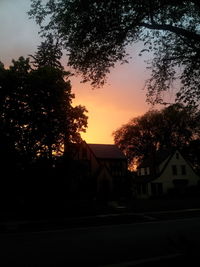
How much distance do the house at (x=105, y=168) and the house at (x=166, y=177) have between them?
4875 mm

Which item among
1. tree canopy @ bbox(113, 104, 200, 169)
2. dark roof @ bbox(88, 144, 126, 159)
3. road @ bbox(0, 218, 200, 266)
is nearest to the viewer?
road @ bbox(0, 218, 200, 266)

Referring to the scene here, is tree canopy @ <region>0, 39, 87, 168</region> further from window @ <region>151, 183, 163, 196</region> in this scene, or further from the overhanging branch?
window @ <region>151, 183, 163, 196</region>

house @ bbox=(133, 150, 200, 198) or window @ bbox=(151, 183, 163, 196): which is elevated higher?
house @ bbox=(133, 150, 200, 198)

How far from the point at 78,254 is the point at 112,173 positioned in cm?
4952

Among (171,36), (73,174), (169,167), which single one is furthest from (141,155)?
(171,36)

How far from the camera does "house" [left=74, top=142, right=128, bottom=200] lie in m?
52.0

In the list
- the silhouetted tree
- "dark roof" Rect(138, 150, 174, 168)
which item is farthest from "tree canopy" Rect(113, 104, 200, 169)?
the silhouetted tree

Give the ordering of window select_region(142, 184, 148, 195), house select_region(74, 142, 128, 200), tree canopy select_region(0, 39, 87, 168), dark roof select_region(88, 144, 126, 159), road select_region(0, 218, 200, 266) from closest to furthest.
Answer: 1. road select_region(0, 218, 200, 266)
2. tree canopy select_region(0, 39, 87, 168)
3. house select_region(74, 142, 128, 200)
4. dark roof select_region(88, 144, 126, 159)
5. window select_region(142, 184, 148, 195)

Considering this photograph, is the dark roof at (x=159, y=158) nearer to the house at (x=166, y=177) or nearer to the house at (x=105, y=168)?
the house at (x=166, y=177)

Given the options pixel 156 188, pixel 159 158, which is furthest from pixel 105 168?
pixel 159 158

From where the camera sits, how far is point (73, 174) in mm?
31078

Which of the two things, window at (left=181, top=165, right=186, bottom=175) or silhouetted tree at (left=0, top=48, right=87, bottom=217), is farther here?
window at (left=181, top=165, right=186, bottom=175)

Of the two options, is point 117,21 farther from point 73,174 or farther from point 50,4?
point 73,174

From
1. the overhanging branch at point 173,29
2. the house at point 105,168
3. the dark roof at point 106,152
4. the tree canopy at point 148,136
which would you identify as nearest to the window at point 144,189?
the house at point 105,168
